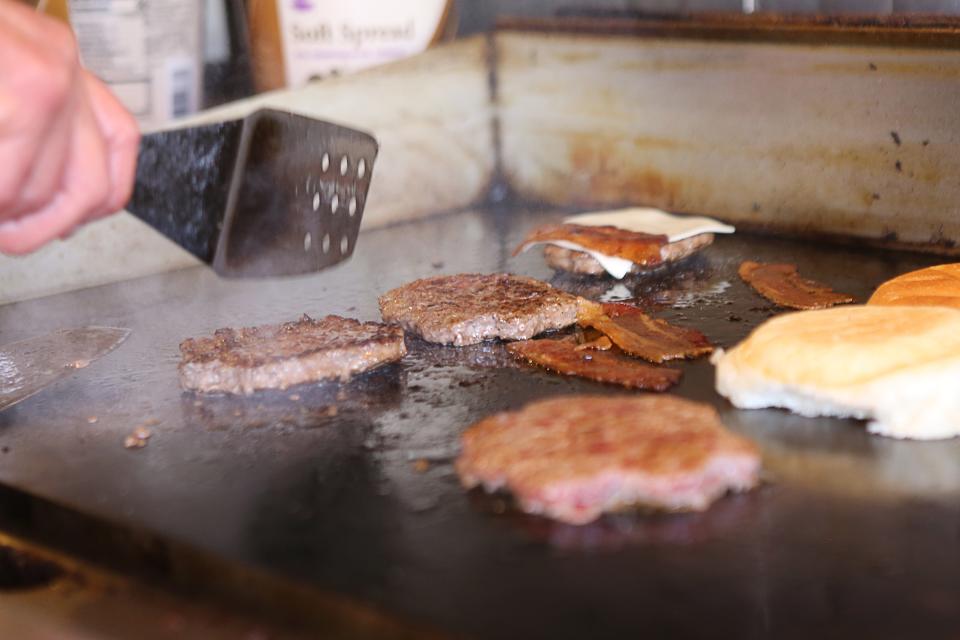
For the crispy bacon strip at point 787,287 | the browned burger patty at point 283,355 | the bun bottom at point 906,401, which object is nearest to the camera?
the bun bottom at point 906,401

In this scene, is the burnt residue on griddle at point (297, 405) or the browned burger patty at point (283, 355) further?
the browned burger patty at point (283, 355)

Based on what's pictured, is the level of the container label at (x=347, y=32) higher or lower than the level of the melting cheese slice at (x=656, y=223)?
higher

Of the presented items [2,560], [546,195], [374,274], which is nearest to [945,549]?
[2,560]

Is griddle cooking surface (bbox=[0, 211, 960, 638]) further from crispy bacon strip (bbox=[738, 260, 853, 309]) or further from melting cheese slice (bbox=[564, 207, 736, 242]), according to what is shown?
melting cheese slice (bbox=[564, 207, 736, 242])

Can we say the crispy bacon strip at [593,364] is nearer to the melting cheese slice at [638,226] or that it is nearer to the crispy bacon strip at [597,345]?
the crispy bacon strip at [597,345]

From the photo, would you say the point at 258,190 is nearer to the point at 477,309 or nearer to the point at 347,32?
the point at 477,309

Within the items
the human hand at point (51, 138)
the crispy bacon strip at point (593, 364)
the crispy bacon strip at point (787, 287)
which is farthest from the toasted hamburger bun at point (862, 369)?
the human hand at point (51, 138)

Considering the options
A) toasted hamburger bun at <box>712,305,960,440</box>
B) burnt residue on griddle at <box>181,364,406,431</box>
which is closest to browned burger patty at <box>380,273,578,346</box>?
burnt residue on griddle at <box>181,364,406,431</box>

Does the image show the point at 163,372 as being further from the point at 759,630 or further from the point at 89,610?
the point at 759,630
